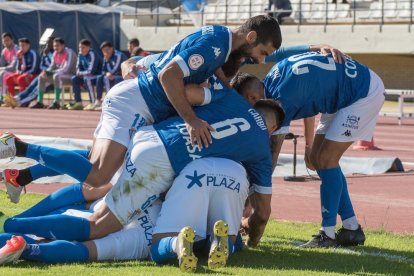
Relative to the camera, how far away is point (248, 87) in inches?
296

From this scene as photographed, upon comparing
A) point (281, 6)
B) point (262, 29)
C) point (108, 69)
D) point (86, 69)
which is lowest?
point (86, 69)

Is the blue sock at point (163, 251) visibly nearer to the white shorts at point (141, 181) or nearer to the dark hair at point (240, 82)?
the white shorts at point (141, 181)

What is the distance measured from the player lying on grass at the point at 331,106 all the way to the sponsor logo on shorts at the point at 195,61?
44.8 inches

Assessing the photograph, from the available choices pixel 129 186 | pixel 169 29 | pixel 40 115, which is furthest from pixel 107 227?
pixel 169 29

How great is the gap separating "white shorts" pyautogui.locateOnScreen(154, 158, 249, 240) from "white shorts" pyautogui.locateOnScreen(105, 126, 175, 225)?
11cm

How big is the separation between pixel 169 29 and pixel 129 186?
95.9 feet

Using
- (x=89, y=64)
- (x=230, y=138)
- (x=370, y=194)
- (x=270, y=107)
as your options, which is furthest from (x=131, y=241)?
(x=89, y=64)

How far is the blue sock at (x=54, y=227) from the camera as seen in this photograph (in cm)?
689

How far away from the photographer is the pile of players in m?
6.79

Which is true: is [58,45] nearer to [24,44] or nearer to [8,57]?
[24,44]

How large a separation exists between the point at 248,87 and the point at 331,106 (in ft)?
2.80

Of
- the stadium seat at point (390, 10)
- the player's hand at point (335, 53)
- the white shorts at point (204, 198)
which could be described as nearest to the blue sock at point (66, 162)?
the white shorts at point (204, 198)

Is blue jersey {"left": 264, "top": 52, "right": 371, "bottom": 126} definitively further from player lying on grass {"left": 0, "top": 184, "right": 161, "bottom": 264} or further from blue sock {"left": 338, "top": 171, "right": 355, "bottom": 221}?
player lying on grass {"left": 0, "top": 184, "right": 161, "bottom": 264}

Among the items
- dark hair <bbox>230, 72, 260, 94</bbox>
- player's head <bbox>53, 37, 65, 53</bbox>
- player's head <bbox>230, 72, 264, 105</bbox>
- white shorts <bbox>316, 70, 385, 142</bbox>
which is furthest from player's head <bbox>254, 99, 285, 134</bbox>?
player's head <bbox>53, 37, 65, 53</bbox>
